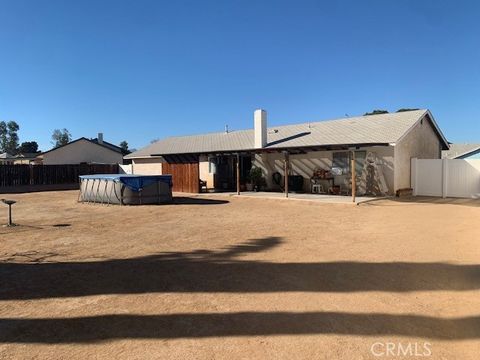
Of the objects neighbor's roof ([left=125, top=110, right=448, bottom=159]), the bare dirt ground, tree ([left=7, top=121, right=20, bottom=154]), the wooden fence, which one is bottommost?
the bare dirt ground

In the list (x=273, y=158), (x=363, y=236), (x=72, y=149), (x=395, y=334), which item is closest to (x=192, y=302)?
(x=395, y=334)

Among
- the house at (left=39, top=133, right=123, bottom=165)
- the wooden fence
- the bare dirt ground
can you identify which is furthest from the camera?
the house at (left=39, top=133, right=123, bottom=165)

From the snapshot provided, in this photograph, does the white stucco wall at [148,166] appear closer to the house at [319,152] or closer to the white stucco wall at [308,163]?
the house at [319,152]

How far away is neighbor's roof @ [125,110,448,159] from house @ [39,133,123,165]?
1581 cm

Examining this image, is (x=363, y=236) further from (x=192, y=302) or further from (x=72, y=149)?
(x=72, y=149)

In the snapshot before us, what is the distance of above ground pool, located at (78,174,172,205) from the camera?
1714 centimetres

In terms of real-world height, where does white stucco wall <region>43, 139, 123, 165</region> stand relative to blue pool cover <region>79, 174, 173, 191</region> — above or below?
above

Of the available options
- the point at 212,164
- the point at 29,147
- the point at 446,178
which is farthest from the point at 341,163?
the point at 29,147

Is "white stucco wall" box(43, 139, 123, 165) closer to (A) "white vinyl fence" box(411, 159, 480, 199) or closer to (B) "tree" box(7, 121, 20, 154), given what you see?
(A) "white vinyl fence" box(411, 159, 480, 199)

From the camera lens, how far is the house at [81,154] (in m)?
40.6

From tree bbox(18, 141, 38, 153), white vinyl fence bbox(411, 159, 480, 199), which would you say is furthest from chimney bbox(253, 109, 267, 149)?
tree bbox(18, 141, 38, 153)

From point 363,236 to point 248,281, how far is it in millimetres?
4487

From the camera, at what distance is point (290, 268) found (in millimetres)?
6395

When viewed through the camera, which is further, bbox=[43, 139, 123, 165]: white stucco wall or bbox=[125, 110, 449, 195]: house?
bbox=[43, 139, 123, 165]: white stucco wall
